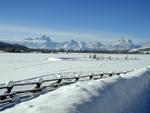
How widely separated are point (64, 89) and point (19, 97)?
4.29m

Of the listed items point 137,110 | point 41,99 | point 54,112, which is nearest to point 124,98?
point 137,110

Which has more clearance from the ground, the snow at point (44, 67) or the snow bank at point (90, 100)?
the snow bank at point (90, 100)

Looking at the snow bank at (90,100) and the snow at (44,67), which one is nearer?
the snow bank at (90,100)

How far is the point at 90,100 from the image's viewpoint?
7480mm

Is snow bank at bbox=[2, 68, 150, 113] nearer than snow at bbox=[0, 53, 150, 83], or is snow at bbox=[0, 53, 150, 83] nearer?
snow bank at bbox=[2, 68, 150, 113]

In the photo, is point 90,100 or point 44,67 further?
point 44,67

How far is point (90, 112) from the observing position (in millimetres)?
6961

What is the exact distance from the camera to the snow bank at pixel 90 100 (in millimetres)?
6152

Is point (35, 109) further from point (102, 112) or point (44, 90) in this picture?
point (44, 90)

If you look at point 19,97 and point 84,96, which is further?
point 19,97

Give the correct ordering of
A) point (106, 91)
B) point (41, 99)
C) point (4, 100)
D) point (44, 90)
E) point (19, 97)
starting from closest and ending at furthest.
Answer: point (41, 99), point (106, 91), point (4, 100), point (19, 97), point (44, 90)

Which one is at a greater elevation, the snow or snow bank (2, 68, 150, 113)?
snow bank (2, 68, 150, 113)

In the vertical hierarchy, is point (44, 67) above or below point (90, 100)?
below

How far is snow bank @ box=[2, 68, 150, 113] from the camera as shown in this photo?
6152 millimetres
